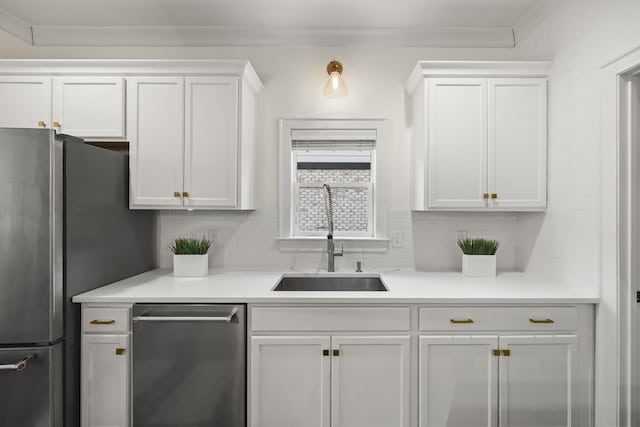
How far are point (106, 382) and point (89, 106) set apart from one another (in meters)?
1.61

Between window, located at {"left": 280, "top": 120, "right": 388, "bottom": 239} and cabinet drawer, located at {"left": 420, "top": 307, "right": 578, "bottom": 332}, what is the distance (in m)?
0.96

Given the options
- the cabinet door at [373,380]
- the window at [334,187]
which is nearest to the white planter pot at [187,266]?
the window at [334,187]

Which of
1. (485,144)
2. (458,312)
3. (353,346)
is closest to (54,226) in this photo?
(353,346)

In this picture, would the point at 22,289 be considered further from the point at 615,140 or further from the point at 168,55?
the point at 615,140

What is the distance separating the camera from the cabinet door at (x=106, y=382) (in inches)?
79.4

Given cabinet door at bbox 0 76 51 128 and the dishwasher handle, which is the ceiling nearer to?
cabinet door at bbox 0 76 51 128

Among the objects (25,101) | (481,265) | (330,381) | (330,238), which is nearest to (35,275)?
(25,101)

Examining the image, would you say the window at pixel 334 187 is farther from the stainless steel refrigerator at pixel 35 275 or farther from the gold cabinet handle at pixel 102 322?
the stainless steel refrigerator at pixel 35 275

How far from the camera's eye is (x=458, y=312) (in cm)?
205

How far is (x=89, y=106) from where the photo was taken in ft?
8.08

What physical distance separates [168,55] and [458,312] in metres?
2.55

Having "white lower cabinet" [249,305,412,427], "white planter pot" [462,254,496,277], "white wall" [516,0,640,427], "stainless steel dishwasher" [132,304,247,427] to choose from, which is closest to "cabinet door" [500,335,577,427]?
"white wall" [516,0,640,427]

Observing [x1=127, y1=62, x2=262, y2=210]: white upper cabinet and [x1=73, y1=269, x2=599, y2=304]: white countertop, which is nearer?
[x1=73, y1=269, x2=599, y2=304]: white countertop

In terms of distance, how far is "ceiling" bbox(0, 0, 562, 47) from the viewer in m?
2.50
